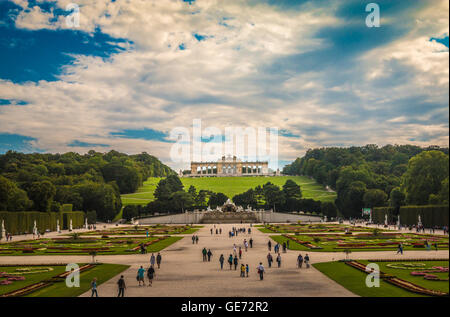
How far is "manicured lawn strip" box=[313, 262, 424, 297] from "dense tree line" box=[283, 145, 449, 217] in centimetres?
359

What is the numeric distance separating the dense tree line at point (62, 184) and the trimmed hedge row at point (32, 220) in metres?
1.76

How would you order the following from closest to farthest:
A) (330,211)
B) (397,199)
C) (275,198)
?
(397,199) → (330,211) → (275,198)

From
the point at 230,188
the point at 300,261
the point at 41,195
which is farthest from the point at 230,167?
the point at 300,261

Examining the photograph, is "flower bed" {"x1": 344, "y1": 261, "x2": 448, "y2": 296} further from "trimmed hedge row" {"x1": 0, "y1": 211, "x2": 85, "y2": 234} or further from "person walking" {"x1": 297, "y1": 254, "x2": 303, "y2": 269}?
"trimmed hedge row" {"x1": 0, "y1": 211, "x2": 85, "y2": 234}

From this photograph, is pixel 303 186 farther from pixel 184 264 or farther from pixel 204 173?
pixel 184 264

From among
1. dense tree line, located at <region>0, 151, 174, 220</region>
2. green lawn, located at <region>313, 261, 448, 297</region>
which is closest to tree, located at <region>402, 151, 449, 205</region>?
green lawn, located at <region>313, 261, 448, 297</region>

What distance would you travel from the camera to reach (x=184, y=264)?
22.2m

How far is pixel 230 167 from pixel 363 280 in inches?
6261

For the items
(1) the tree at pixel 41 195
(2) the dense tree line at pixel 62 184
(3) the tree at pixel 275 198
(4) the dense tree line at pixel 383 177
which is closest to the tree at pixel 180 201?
(2) the dense tree line at pixel 62 184

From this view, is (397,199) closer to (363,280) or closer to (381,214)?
(381,214)

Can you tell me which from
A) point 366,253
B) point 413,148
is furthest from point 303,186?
point 366,253

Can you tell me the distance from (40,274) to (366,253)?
57.4ft

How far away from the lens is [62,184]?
265ft

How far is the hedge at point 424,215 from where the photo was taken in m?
44.0
